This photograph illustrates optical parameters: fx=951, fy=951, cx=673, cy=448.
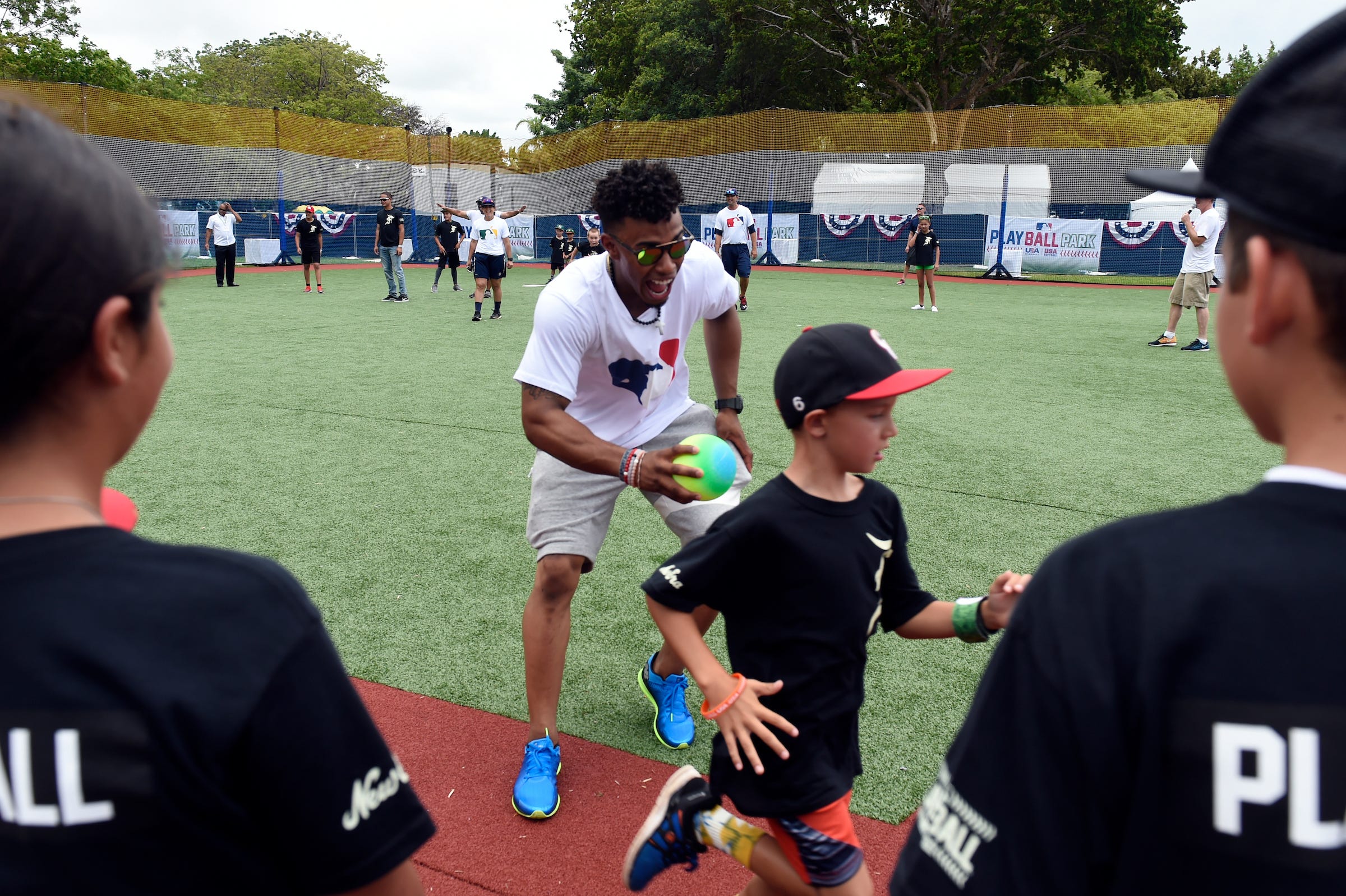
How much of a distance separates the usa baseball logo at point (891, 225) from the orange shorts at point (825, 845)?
2670 cm

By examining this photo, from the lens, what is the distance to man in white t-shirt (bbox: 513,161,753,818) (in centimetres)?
336

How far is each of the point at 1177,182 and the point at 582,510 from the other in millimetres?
2662

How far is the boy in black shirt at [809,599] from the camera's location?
2.24 m

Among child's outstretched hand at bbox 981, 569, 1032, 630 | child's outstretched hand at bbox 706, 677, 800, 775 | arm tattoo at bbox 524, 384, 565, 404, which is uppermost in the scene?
arm tattoo at bbox 524, 384, 565, 404

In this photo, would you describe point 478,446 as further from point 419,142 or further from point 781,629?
point 419,142

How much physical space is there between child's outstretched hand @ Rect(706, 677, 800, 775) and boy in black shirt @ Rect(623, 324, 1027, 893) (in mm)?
12

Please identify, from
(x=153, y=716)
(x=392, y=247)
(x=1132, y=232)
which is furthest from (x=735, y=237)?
(x=153, y=716)

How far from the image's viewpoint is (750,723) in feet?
7.00

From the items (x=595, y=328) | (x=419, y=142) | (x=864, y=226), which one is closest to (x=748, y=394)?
(x=595, y=328)

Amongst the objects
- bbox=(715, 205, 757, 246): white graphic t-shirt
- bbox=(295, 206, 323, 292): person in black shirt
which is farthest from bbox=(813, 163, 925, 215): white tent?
bbox=(295, 206, 323, 292): person in black shirt

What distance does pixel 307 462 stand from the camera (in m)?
7.01

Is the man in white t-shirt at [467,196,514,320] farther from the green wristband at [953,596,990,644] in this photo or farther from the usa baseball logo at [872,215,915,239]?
the usa baseball logo at [872,215,915,239]

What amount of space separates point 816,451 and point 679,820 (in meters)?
1.06

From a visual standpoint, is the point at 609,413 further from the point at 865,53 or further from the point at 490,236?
the point at 865,53
